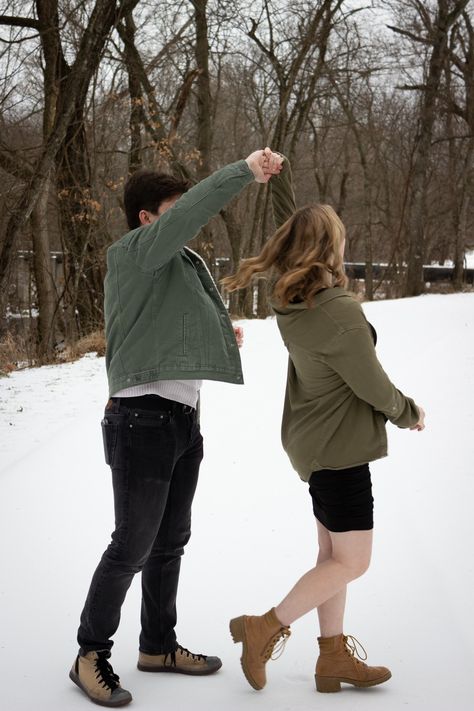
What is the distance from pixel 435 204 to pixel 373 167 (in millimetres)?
2914

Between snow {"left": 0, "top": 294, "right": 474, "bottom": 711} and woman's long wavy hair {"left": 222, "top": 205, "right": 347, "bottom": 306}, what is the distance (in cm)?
135

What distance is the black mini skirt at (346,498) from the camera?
2424 millimetres

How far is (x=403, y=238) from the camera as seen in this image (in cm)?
2708

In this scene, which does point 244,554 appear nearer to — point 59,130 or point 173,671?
point 173,671

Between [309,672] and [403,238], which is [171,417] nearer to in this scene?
[309,672]

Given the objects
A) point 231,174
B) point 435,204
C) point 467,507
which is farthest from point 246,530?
point 435,204

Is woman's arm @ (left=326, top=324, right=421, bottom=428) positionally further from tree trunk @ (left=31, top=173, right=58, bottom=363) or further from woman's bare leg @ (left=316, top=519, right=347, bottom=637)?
tree trunk @ (left=31, top=173, right=58, bottom=363)

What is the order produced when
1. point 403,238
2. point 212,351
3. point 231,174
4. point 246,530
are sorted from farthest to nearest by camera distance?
1. point 403,238
2. point 246,530
3. point 212,351
4. point 231,174

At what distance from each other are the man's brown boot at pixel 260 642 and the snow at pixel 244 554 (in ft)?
0.24

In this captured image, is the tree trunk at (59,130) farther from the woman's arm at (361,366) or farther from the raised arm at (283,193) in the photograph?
the woman's arm at (361,366)

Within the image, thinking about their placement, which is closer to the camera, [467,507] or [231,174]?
[231,174]

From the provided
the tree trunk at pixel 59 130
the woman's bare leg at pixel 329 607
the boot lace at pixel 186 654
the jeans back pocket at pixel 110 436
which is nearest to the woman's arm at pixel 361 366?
the woman's bare leg at pixel 329 607

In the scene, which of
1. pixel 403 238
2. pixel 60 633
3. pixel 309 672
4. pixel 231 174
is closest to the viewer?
pixel 231 174

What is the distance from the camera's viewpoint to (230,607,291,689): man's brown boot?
2.53 meters
